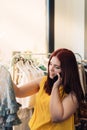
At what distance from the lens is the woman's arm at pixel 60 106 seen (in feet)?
4.58

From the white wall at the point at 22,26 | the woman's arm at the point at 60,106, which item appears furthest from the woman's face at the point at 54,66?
the white wall at the point at 22,26

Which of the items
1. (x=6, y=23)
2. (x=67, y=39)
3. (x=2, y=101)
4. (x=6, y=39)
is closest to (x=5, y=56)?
(x=6, y=39)

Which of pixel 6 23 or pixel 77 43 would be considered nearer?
pixel 6 23

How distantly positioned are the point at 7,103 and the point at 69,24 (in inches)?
75.6

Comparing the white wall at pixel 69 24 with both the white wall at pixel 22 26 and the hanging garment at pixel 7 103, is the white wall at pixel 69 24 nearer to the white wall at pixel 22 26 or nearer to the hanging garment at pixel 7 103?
the white wall at pixel 22 26

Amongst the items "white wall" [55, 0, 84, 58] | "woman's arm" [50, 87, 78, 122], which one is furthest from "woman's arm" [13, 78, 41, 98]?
"white wall" [55, 0, 84, 58]

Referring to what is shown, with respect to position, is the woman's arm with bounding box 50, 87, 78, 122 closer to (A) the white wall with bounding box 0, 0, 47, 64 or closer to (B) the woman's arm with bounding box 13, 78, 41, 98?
(B) the woman's arm with bounding box 13, 78, 41, 98

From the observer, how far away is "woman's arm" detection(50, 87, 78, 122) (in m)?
1.40

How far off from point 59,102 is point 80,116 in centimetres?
71

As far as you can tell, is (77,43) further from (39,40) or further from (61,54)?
(61,54)

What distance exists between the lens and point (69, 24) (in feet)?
9.98

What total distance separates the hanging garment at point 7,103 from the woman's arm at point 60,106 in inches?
8.6

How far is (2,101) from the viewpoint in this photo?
1360 millimetres

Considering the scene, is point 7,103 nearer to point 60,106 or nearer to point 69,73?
point 60,106
